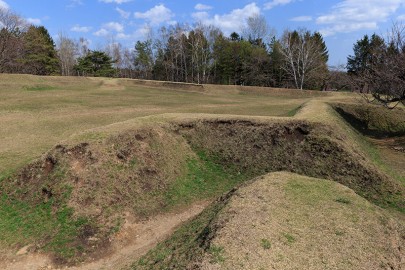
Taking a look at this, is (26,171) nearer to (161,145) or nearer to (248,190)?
(161,145)

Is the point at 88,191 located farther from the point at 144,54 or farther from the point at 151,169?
the point at 144,54

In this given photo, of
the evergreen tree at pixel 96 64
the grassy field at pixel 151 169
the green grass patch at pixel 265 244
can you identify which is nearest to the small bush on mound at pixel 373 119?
the grassy field at pixel 151 169

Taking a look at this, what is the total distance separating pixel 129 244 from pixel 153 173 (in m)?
3.16

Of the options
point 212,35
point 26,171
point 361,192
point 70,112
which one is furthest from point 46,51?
point 361,192

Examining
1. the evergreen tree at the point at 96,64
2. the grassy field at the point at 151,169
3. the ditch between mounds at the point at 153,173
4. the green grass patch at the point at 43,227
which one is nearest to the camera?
the green grass patch at the point at 43,227

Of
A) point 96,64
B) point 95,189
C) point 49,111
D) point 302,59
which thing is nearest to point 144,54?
point 96,64

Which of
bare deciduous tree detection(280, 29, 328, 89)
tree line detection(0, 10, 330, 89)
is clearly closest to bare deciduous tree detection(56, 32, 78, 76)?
tree line detection(0, 10, 330, 89)

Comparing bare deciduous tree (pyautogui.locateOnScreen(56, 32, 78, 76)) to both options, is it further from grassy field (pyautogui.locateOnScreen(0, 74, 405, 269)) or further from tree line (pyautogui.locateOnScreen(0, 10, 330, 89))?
grassy field (pyautogui.locateOnScreen(0, 74, 405, 269))

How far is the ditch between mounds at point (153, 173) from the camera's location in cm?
895

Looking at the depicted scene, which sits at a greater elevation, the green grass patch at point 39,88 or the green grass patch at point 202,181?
the green grass patch at point 39,88

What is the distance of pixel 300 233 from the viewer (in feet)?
19.3

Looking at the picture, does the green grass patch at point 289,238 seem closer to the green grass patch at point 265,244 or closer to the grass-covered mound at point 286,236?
the grass-covered mound at point 286,236

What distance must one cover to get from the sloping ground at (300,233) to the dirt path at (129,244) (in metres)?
2.62

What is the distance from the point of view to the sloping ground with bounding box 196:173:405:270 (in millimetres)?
5168
